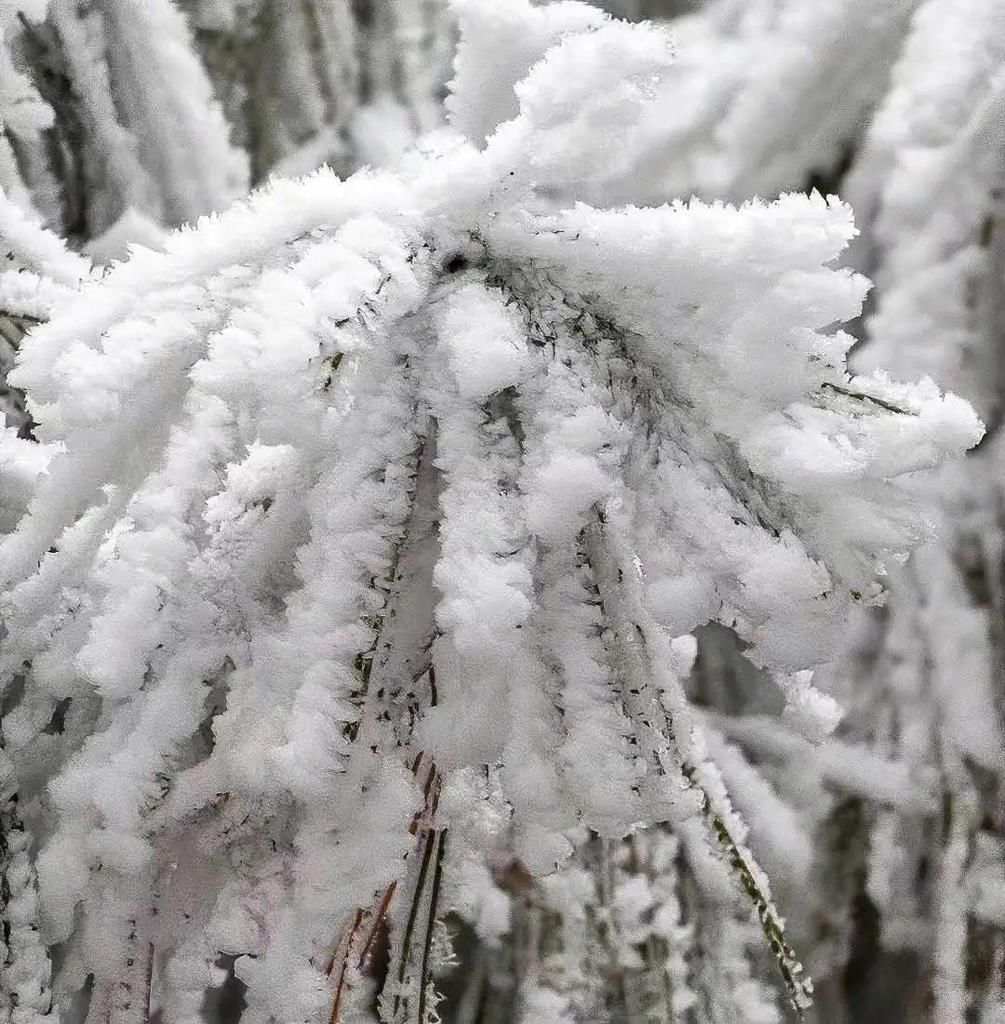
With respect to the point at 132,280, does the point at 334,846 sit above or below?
below

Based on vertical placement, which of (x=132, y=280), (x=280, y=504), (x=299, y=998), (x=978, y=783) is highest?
(x=132, y=280)

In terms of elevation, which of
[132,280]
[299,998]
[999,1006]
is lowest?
[999,1006]

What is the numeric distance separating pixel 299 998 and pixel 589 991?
1.63 ft

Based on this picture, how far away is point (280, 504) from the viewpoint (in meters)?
0.44

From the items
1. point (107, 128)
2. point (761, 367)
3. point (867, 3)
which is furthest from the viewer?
point (867, 3)

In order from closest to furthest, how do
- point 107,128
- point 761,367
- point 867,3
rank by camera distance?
point 761,367 < point 107,128 < point 867,3

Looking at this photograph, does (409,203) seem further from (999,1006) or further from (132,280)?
(999,1006)

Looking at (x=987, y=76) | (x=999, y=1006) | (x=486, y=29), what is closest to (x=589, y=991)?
(x=999, y=1006)

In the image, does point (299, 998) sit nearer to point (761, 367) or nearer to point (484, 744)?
point (484, 744)

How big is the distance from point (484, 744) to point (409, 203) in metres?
0.26

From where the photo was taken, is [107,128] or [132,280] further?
[107,128]

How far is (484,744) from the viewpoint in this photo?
421 millimetres

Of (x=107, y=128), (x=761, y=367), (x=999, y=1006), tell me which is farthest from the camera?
(x=999, y=1006)

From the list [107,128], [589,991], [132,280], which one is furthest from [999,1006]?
[107,128]
